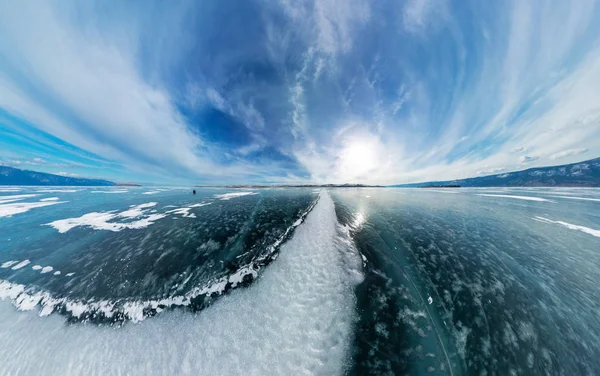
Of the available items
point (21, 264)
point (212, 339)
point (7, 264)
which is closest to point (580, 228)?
point (212, 339)

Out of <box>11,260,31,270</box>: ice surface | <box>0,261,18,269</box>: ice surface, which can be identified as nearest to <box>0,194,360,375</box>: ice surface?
<box>11,260,31,270</box>: ice surface

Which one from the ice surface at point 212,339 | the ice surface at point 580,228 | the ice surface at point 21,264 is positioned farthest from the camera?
the ice surface at point 580,228

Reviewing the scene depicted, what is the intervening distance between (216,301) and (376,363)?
394 centimetres

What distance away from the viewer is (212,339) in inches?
149

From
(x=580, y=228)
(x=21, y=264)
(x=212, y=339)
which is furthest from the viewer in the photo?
(x=580, y=228)

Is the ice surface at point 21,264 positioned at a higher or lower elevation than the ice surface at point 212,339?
higher

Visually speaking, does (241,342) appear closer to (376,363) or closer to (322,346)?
(322,346)

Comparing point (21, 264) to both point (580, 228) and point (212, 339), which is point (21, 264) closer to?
point (212, 339)

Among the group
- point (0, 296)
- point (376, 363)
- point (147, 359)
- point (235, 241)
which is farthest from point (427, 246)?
point (0, 296)

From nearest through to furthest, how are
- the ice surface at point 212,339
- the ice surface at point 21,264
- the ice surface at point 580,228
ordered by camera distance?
the ice surface at point 212,339 < the ice surface at point 21,264 < the ice surface at point 580,228

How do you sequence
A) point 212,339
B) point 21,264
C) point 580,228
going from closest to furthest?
point 212,339
point 21,264
point 580,228

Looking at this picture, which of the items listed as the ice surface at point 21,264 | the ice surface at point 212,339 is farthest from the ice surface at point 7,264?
the ice surface at point 212,339

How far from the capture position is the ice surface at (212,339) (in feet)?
10.9

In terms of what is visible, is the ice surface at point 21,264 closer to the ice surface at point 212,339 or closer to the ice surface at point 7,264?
the ice surface at point 7,264
